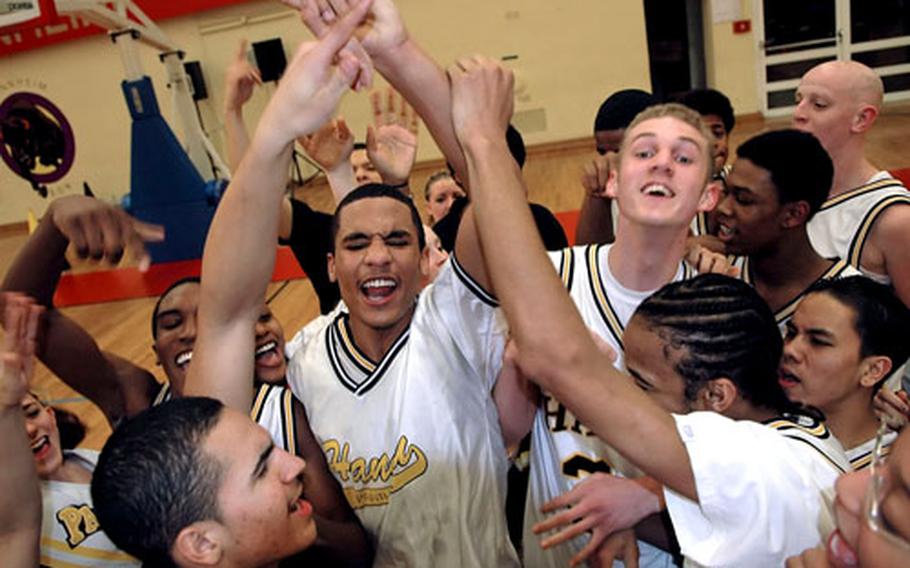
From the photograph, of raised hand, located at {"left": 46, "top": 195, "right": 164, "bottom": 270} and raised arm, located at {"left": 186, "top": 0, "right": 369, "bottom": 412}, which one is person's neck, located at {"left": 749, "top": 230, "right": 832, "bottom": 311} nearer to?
raised arm, located at {"left": 186, "top": 0, "right": 369, "bottom": 412}

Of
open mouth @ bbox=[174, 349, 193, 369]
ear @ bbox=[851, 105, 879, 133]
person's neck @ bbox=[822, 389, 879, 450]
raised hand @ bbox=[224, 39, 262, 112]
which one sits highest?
raised hand @ bbox=[224, 39, 262, 112]

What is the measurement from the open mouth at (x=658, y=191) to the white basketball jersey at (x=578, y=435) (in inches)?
9.4

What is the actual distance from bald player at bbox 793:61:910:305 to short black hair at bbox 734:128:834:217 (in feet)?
0.80

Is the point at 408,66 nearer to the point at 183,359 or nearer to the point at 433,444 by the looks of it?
the point at 433,444

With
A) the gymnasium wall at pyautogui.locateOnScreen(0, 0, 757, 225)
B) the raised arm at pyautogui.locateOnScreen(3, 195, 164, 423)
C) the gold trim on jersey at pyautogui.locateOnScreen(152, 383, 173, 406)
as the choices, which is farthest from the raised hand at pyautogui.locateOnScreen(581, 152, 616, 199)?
the gymnasium wall at pyautogui.locateOnScreen(0, 0, 757, 225)

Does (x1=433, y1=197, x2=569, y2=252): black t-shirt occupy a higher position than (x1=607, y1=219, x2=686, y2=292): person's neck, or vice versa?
(x1=607, y1=219, x2=686, y2=292): person's neck

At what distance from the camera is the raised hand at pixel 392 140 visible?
3217 millimetres

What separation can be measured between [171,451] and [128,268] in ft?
29.7

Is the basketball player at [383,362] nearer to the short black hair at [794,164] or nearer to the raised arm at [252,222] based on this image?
the raised arm at [252,222]

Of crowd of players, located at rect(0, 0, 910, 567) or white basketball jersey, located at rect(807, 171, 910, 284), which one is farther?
white basketball jersey, located at rect(807, 171, 910, 284)

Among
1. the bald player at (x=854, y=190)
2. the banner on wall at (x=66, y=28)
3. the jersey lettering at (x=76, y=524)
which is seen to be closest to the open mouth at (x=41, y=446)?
the jersey lettering at (x=76, y=524)

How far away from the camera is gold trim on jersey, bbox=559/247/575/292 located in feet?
6.93

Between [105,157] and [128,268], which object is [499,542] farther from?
[105,157]

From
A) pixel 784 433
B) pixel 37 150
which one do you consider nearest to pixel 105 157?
pixel 37 150
